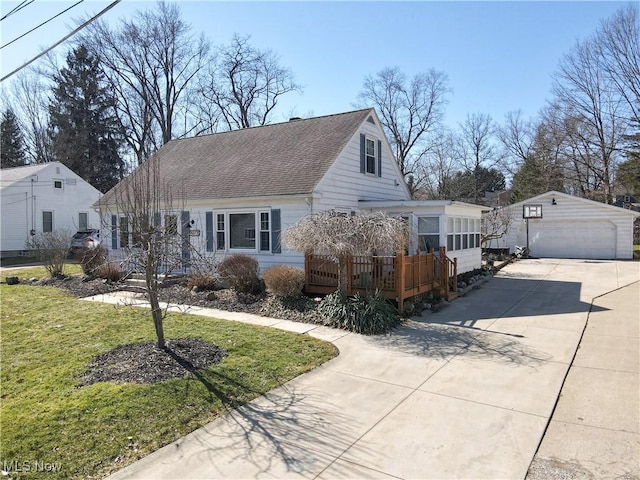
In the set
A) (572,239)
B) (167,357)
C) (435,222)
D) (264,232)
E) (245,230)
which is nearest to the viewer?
(167,357)

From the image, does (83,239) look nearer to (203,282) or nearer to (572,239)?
(203,282)

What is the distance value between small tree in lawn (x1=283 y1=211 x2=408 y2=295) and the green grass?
2.12 metres

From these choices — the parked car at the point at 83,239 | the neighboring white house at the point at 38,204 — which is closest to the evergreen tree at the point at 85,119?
the neighboring white house at the point at 38,204

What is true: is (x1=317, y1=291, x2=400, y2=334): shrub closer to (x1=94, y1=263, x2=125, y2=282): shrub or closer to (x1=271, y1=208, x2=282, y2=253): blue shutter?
(x1=271, y1=208, x2=282, y2=253): blue shutter

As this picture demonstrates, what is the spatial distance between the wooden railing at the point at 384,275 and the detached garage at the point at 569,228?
16762 millimetres

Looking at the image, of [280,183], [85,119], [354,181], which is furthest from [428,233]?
[85,119]

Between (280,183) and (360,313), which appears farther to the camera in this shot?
(280,183)

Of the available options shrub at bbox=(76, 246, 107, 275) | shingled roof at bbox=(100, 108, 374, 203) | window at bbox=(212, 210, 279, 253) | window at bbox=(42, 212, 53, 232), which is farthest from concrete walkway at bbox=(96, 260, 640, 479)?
window at bbox=(42, 212, 53, 232)

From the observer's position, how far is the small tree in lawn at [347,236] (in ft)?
28.0

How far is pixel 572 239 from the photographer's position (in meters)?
24.5

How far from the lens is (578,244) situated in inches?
961

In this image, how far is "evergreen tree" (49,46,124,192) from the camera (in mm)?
33438

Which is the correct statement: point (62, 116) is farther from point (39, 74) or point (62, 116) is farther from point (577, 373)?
point (577, 373)

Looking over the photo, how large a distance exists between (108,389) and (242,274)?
20.0ft
